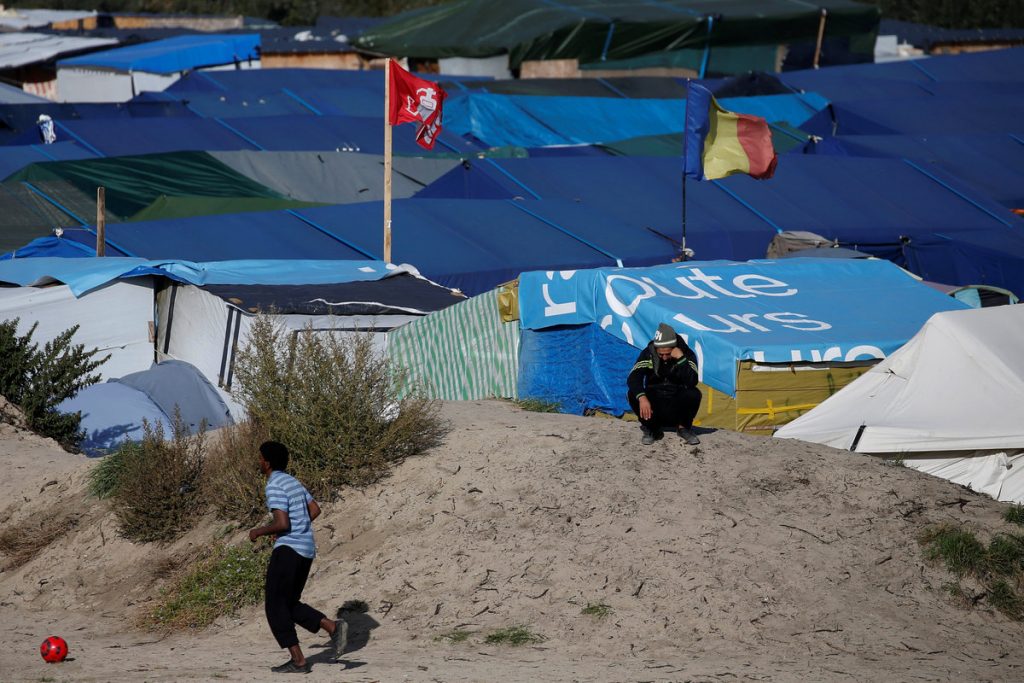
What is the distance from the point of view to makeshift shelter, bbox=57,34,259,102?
44312 millimetres

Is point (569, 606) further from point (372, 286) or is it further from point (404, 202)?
point (404, 202)

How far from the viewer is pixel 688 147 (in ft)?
57.8

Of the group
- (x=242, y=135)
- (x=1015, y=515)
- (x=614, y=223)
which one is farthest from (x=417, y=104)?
(x=242, y=135)

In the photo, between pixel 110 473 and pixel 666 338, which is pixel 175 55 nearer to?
pixel 110 473

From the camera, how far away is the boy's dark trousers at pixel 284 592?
7137 mm

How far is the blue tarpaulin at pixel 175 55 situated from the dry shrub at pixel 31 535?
36.5 meters

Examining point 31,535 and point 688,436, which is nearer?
point 688,436

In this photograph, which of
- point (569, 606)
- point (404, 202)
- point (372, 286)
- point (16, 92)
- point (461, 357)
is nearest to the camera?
point (569, 606)

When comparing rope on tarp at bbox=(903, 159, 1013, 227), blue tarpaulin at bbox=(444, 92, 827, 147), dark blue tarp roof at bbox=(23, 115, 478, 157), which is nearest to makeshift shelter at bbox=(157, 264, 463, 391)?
dark blue tarp roof at bbox=(23, 115, 478, 157)

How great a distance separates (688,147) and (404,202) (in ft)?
17.9

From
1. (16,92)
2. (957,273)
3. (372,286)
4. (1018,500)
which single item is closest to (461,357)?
(372,286)

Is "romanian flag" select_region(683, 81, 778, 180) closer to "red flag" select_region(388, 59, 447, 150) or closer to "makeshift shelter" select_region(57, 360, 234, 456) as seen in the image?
"red flag" select_region(388, 59, 447, 150)

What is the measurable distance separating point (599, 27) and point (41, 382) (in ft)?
103

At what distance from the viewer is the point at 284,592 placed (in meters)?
7.16
